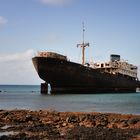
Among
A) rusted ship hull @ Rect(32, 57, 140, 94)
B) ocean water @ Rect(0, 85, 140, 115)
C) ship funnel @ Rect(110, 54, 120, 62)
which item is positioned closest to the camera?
ocean water @ Rect(0, 85, 140, 115)

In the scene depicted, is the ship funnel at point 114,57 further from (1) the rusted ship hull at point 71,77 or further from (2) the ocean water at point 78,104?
(2) the ocean water at point 78,104

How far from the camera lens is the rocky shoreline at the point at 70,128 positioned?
50.0 feet

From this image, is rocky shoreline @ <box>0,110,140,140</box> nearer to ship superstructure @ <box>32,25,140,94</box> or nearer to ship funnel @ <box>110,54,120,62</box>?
ship superstructure @ <box>32,25,140,94</box>

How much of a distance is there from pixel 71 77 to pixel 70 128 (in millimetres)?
44996

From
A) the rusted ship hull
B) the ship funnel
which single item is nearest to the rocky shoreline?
the rusted ship hull

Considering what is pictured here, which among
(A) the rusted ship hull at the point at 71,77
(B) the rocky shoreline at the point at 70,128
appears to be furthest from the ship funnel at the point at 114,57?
(B) the rocky shoreline at the point at 70,128

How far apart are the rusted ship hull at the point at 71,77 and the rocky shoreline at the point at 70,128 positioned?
3784 cm

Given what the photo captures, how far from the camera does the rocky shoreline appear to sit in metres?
15.2

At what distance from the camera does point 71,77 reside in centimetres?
6281

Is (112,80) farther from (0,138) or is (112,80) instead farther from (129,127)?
(0,138)

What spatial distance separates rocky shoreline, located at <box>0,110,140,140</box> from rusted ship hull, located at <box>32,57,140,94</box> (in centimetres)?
→ 3784

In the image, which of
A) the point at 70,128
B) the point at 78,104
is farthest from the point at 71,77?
the point at 70,128

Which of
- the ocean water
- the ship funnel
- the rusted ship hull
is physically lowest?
the ocean water

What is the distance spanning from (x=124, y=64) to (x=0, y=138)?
6995 cm
